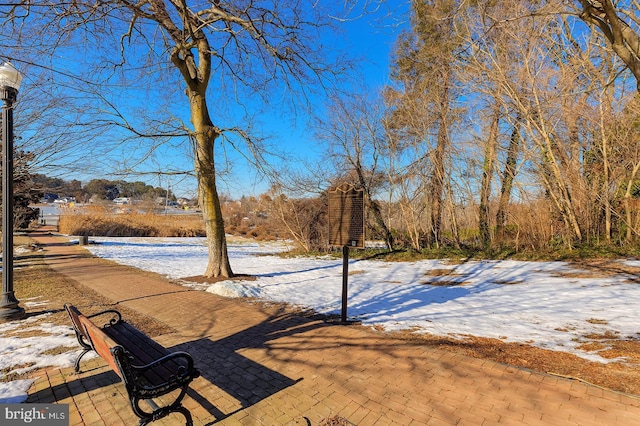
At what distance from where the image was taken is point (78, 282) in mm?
8852

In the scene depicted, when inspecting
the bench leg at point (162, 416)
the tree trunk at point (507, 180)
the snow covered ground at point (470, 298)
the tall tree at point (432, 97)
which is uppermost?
the tall tree at point (432, 97)

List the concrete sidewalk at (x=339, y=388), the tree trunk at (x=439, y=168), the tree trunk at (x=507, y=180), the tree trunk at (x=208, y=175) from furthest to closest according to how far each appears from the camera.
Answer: the tree trunk at (x=439, y=168) < the tree trunk at (x=507, y=180) < the tree trunk at (x=208, y=175) < the concrete sidewalk at (x=339, y=388)

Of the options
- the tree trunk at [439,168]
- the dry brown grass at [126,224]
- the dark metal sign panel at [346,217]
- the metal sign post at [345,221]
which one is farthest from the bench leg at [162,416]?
the dry brown grass at [126,224]

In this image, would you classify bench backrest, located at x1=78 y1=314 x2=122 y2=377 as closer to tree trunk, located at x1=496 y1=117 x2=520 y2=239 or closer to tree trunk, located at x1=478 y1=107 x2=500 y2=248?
tree trunk, located at x1=478 y1=107 x2=500 y2=248

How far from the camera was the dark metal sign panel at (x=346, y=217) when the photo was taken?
5.48m

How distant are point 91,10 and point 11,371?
5012 mm

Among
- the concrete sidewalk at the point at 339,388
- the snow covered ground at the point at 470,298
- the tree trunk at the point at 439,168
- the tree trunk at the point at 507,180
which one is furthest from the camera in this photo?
the tree trunk at the point at 439,168

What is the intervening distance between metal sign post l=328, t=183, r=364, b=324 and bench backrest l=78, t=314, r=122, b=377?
3.36 meters

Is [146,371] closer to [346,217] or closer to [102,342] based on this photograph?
[102,342]

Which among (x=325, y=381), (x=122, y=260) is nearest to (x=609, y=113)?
(x=325, y=381)

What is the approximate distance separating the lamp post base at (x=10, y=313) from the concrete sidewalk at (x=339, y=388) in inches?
105

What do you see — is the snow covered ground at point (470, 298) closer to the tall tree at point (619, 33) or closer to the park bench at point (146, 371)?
the park bench at point (146, 371)

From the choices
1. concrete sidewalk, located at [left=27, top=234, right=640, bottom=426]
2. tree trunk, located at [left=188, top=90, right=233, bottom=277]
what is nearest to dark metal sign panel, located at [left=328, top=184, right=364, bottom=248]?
concrete sidewalk, located at [left=27, top=234, right=640, bottom=426]

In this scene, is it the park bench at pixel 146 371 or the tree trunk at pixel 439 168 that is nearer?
the park bench at pixel 146 371
